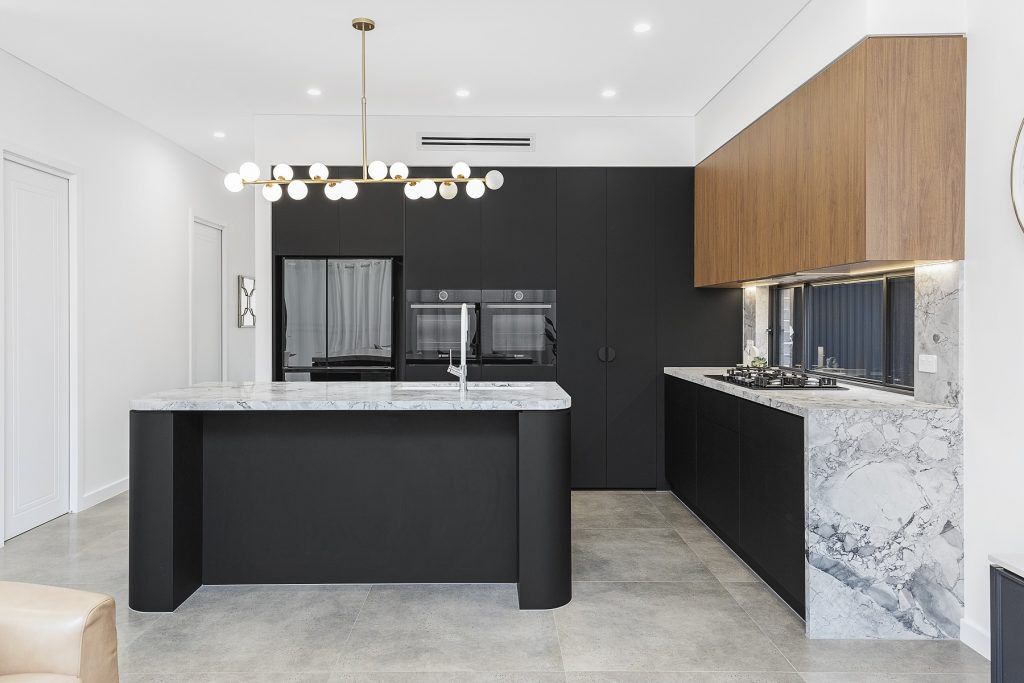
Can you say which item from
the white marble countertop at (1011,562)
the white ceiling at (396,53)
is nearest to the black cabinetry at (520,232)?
the white ceiling at (396,53)

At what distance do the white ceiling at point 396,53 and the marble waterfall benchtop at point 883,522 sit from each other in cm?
201

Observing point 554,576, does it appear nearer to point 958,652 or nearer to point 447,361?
point 958,652

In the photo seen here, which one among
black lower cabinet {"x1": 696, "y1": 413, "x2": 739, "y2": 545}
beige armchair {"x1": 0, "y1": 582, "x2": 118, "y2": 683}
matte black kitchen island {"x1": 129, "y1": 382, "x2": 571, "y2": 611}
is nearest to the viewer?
beige armchair {"x1": 0, "y1": 582, "x2": 118, "y2": 683}

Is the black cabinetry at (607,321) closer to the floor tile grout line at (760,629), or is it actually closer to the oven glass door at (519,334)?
the oven glass door at (519,334)

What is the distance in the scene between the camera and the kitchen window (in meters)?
3.35

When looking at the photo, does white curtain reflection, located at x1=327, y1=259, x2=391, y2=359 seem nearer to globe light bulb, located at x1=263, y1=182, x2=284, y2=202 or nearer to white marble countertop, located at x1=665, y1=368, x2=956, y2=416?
globe light bulb, located at x1=263, y1=182, x2=284, y2=202

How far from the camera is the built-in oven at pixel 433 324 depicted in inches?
196

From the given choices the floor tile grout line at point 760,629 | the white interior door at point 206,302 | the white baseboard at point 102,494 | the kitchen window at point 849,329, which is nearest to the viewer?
the floor tile grout line at point 760,629

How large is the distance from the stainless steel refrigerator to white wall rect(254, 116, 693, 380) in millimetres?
197

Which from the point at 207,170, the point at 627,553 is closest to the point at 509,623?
the point at 627,553

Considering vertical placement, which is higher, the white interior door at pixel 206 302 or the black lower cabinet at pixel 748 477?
the white interior door at pixel 206 302

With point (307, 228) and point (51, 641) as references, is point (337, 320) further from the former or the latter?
point (51, 641)

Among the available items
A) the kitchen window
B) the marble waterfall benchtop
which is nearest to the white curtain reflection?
the kitchen window

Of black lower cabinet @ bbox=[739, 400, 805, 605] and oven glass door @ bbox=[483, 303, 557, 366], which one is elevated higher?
oven glass door @ bbox=[483, 303, 557, 366]
